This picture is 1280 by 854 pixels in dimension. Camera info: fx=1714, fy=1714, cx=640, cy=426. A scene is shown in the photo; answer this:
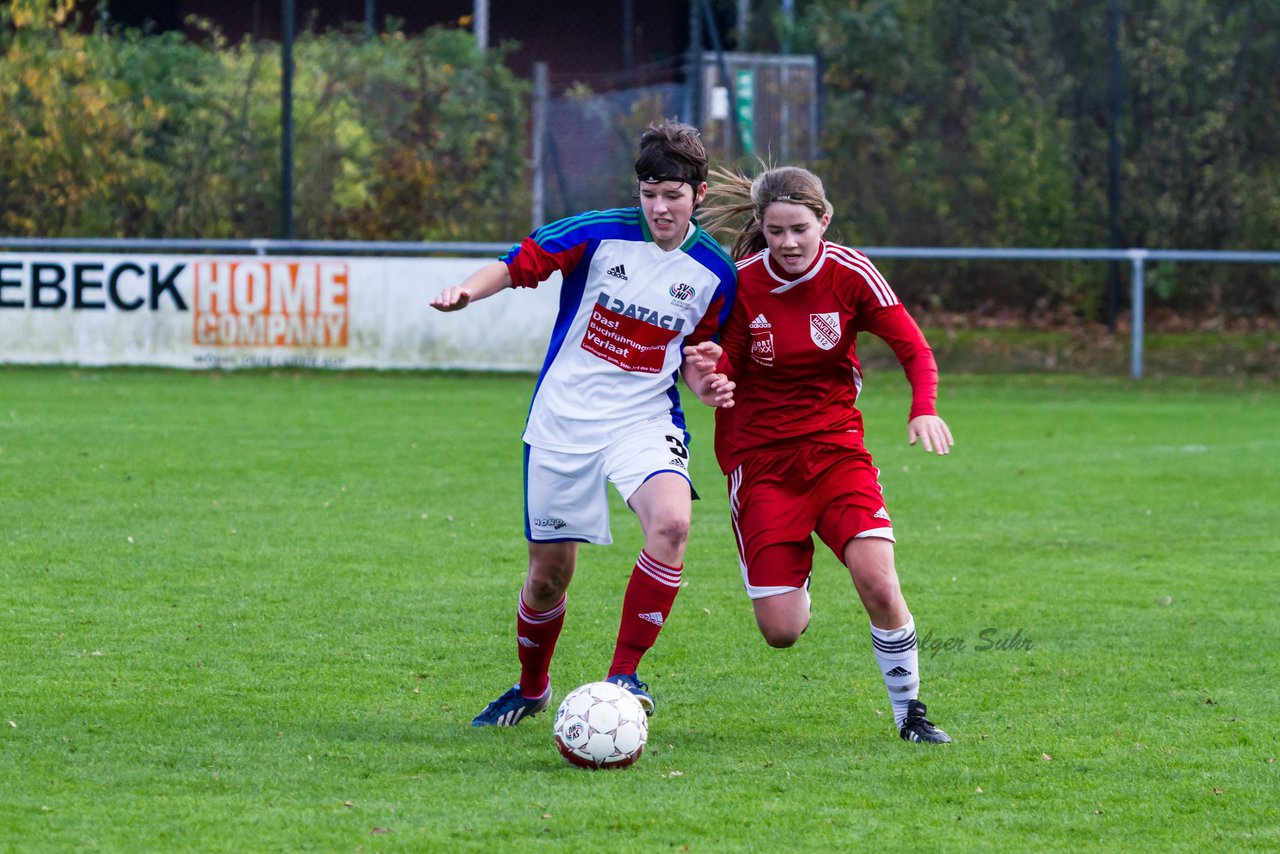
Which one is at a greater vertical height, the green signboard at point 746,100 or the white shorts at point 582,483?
the green signboard at point 746,100

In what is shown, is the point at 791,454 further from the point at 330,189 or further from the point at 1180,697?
the point at 330,189

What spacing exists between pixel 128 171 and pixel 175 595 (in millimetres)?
11867

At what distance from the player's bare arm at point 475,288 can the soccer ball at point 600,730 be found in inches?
42.7

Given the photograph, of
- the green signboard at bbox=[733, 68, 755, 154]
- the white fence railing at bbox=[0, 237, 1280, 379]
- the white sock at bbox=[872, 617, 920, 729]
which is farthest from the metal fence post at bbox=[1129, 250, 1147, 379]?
the white sock at bbox=[872, 617, 920, 729]

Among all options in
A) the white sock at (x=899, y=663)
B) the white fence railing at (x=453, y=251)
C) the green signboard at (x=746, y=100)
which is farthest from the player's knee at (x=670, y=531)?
the green signboard at (x=746, y=100)

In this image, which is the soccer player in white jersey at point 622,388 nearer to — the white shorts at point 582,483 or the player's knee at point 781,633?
the white shorts at point 582,483

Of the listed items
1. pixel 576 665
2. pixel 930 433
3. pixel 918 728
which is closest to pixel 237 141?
pixel 576 665

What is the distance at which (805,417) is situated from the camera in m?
5.03

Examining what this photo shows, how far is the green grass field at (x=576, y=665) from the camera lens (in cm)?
395

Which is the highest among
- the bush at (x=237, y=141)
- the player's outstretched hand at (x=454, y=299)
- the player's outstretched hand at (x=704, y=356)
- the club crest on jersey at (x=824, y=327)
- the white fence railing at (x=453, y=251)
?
the bush at (x=237, y=141)

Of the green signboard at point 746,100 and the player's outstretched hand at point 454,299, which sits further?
the green signboard at point 746,100

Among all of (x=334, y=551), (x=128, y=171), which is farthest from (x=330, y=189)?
(x=334, y=551)

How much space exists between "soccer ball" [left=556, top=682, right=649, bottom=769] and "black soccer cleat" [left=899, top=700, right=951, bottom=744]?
765 millimetres

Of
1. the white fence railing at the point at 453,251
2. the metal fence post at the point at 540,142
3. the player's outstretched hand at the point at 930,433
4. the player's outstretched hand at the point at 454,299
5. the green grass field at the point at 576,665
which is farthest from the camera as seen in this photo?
the metal fence post at the point at 540,142
